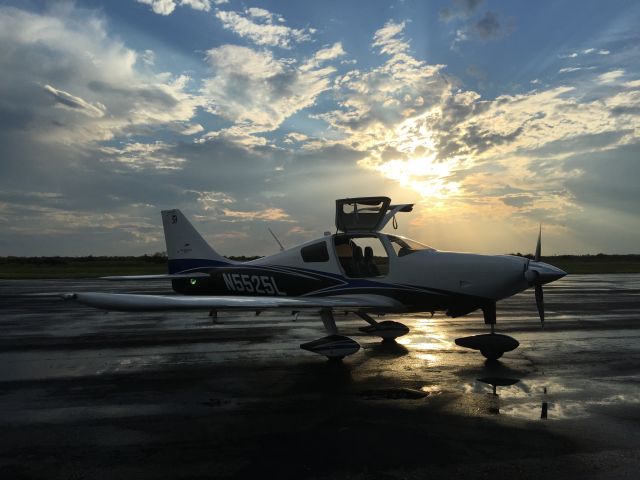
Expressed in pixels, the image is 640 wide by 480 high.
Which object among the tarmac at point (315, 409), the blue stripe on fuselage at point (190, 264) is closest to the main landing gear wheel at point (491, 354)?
the tarmac at point (315, 409)

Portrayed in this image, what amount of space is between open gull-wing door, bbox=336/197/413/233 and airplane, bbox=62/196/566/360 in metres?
0.02

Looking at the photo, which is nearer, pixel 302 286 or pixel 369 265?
pixel 369 265

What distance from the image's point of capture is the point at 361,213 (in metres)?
9.62

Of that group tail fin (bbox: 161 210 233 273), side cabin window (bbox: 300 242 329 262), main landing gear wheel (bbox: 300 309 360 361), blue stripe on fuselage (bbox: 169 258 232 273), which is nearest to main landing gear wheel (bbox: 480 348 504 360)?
main landing gear wheel (bbox: 300 309 360 361)

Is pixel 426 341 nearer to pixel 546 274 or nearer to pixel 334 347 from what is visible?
pixel 334 347

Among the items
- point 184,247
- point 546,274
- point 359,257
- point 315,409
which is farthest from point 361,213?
point 184,247

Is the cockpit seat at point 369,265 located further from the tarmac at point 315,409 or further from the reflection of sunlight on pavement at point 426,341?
the reflection of sunlight on pavement at point 426,341

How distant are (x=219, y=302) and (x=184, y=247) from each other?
16.7 ft

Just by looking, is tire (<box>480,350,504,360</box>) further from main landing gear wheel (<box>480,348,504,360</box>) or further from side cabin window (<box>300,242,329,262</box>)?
side cabin window (<box>300,242,329,262</box>)

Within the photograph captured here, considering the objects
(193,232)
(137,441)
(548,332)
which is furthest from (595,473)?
(193,232)

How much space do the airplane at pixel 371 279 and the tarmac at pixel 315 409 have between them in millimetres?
900

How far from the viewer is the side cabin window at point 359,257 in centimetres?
910

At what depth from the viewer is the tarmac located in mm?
4293

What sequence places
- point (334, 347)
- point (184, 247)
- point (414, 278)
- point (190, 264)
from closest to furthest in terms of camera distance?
point (334, 347) → point (414, 278) → point (190, 264) → point (184, 247)
